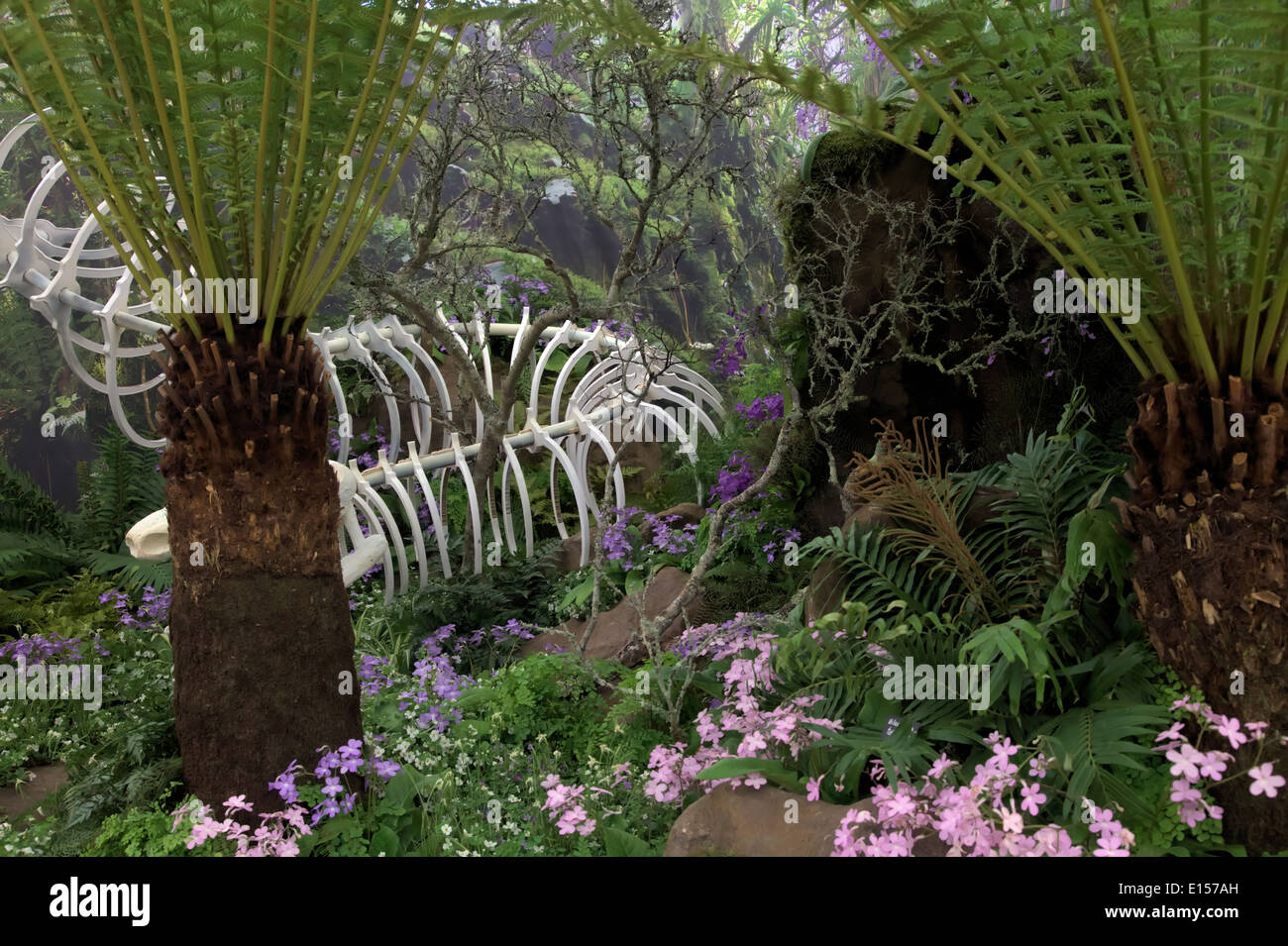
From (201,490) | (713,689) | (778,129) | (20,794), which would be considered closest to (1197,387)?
(713,689)

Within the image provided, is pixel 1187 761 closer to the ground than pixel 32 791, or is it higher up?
higher up

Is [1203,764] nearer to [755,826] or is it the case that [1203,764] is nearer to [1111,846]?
[1111,846]

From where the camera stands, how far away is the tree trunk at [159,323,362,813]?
2646 millimetres

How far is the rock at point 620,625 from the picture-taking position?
4.19m

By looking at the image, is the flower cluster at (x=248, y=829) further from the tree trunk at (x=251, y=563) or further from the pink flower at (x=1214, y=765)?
the pink flower at (x=1214, y=765)

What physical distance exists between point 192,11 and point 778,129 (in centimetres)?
785

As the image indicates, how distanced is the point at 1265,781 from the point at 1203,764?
11 cm

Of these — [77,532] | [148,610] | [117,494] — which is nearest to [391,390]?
[148,610]

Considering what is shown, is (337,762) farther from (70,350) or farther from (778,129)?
(778,129)

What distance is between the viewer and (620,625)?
4352mm

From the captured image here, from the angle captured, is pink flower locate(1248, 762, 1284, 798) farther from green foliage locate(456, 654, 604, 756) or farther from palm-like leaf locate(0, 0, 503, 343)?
palm-like leaf locate(0, 0, 503, 343)

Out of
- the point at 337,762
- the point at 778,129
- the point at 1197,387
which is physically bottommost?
the point at 337,762

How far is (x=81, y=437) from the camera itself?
349 inches

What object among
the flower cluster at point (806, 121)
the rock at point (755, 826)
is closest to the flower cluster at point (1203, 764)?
the rock at point (755, 826)
